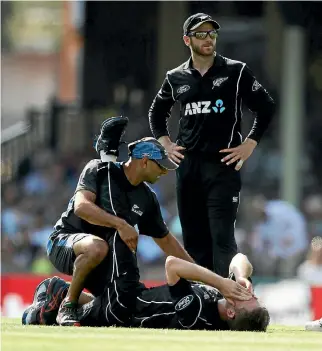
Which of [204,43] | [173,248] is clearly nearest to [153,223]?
[173,248]

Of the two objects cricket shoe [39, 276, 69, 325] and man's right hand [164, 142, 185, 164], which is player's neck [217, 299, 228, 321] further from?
man's right hand [164, 142, 185, 164]

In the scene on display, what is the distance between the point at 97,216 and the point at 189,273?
2.69 ft

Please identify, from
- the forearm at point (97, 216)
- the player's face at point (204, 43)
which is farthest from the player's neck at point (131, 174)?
the player's face at point (204, 43)

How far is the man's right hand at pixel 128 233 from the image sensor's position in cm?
919

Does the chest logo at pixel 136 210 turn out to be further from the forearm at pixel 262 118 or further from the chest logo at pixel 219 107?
the forearm at pixel 262 118

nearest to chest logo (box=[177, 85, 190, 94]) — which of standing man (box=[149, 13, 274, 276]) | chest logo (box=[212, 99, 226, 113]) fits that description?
standing man (box=[149, 13, 274, 276])

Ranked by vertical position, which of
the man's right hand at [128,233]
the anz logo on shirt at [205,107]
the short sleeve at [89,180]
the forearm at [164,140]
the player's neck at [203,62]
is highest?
the player's neck at [203,62]

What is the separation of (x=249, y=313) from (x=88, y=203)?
142 centimetres

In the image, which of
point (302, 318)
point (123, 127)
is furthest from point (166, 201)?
point (123, 127)

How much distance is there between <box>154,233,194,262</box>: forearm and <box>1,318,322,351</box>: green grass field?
1012mm

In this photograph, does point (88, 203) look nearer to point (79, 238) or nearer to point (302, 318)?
→ point (79, 238)

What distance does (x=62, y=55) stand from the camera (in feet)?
183

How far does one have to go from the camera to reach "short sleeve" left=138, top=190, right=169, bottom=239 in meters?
9.75

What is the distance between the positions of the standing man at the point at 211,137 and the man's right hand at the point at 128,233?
3.08ft
